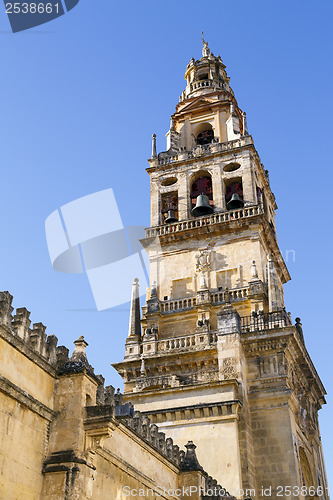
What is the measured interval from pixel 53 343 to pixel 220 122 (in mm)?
26394

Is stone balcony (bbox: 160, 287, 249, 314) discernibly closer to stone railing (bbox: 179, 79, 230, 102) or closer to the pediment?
the pediment

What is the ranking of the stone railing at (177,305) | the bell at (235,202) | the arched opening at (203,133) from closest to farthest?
1. the stone railing at (177,305)
2. the bell at (235,202)
3. the arched opening at (203,133)

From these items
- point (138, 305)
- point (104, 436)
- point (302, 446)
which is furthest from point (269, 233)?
point (104, 436)

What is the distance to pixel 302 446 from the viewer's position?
26094mm

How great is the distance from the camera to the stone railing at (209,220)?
31.5 m

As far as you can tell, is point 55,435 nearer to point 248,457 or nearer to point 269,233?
point 248,457

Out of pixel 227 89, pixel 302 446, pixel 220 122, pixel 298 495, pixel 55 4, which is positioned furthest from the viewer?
pixel 227 89

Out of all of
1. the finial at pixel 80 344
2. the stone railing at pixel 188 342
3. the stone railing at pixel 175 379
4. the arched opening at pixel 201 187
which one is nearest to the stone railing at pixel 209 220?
the arched opening at pixel 201 187

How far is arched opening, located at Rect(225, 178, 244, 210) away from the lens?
107 feet

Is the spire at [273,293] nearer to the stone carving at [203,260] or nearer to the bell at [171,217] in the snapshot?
the stone carving at [203,260]

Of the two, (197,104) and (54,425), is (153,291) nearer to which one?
(197,104)

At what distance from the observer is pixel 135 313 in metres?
31.3

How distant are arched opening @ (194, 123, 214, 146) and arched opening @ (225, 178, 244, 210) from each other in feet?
15.5

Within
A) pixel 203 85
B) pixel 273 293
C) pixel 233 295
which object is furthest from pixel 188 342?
pixel 203 85
